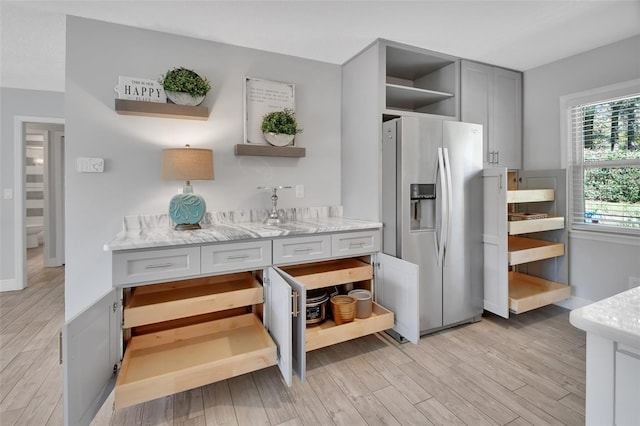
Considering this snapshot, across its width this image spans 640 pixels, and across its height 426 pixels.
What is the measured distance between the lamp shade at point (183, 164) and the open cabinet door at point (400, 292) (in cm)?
148

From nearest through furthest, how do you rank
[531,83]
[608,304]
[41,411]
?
1. [608,304]
2. [41,411]
3. [531,83]

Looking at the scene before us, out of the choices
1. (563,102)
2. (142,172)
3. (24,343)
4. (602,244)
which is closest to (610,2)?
(563,102)

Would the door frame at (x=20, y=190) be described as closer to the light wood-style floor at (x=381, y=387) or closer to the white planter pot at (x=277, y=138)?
the light wood-style floor at (x=381, y=387)

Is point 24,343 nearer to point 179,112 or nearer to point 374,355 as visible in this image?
point 179,112

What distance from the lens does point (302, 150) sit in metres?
2.68

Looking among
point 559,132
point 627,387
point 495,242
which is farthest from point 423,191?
point 627,387

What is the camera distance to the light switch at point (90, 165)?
6.93 ft

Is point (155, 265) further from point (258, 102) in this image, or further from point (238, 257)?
point (258, 102)

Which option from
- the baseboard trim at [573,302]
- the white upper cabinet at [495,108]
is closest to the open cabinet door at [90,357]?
the white upper cabinet at [495,108]

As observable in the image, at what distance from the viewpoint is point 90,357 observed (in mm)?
1417

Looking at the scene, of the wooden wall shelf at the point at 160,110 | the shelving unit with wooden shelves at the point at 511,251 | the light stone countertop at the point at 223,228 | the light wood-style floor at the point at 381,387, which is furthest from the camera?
the shelving unit with wooden shelves at the point at 511,251

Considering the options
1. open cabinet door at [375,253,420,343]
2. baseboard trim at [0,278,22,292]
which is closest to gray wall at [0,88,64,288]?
baseboard trim at [0,278,22,292]

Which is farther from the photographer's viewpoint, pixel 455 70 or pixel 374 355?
pixel 455 70

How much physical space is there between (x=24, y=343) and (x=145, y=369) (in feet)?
5.02
